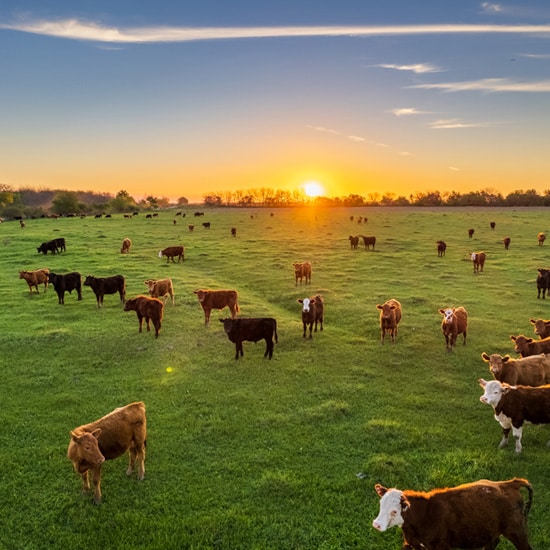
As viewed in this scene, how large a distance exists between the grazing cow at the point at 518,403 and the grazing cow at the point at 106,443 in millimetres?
6108

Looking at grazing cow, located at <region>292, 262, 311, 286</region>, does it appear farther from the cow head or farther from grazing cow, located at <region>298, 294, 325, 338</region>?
the cow head

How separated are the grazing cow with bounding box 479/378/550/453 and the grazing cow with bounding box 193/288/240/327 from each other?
1017 centimetres

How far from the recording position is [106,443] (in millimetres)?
6883

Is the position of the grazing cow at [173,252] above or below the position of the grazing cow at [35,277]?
above

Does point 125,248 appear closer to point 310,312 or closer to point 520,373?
point 310,312

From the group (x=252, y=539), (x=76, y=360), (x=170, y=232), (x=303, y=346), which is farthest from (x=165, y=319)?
(x=170, y=232)

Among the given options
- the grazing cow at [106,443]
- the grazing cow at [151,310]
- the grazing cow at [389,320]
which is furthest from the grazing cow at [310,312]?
the grazing cow at [106,443]

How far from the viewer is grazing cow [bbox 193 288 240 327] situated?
52.7 ft

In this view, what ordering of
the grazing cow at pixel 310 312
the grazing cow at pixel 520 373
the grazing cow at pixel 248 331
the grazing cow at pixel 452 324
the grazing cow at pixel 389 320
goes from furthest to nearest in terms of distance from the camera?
the grazing cow at pixel 310 312
the grazing cow at pixel 389 320
the grazing cow at pixel 452 324
the grazing cow at pixel 248 331
the grazing cow at pixel 520 373

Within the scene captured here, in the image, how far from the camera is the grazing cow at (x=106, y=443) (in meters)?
6.49

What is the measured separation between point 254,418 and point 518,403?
202 inches

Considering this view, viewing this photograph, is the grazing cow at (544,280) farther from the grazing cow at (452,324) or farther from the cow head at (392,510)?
the cow head at (392,510)

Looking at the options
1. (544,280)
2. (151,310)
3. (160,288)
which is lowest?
(151,310)

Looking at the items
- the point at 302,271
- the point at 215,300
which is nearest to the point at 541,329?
the point at 215,300
